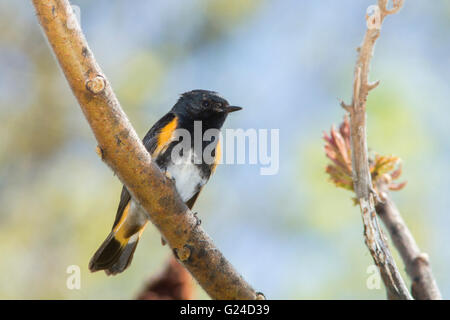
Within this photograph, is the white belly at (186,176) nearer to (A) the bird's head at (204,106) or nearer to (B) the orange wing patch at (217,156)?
(B) the orange wing patch at (217,156)

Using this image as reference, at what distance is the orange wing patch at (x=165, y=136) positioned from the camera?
12.2 feet

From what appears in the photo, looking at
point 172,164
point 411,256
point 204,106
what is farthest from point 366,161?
point 204,106

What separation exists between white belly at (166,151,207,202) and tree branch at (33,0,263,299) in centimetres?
106

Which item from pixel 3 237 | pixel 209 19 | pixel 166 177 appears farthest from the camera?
pixel 209 19

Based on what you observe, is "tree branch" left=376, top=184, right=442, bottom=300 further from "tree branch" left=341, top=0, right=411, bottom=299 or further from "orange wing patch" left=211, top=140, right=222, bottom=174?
"orange wing patch" left=211, top=140, right=222, bottom=174

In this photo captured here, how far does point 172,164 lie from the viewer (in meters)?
Result: 3.71

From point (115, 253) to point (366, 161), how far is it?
200 centimetres

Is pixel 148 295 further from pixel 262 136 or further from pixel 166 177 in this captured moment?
pixel 262 136

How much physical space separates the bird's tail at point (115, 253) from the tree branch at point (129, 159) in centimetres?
116

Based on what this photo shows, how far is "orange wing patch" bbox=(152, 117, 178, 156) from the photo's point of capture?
371cm
